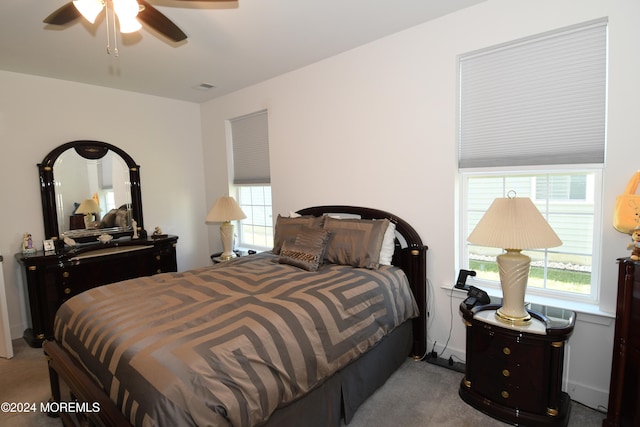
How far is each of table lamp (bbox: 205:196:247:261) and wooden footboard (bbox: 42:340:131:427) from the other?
1959mm

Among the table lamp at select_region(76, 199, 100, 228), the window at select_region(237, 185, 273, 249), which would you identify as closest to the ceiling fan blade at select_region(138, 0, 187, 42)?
the window at select_region(237, 185, 273, 249)

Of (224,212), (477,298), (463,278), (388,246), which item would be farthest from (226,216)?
(477,298)

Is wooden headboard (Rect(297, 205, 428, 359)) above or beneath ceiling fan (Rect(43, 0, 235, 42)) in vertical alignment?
beneath

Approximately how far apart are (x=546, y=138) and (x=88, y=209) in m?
4.57

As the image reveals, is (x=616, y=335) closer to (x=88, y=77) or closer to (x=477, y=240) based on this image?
(x=477, y=240)

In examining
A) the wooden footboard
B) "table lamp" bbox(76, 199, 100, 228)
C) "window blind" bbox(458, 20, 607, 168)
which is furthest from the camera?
"table lamp" bbox(76, 199, 100, 228)

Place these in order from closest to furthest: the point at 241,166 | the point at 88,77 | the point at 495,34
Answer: the point at 495,34, the point at 88,77, the point at 241,166

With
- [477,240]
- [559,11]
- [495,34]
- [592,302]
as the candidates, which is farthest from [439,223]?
[559,11]

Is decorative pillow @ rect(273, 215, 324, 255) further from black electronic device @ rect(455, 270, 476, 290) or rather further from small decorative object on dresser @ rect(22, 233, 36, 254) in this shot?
small decorative object on dresser @ rect(22, 233, 36, 254)

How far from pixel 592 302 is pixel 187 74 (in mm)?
4128

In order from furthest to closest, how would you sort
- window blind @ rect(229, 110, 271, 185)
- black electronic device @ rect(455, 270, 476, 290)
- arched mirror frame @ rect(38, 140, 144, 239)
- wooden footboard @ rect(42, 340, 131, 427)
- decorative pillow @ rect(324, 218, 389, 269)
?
window blind @ rect(229, 110, 271, 185)
arched mirror frame @ rect(38, 140, 144, 239)
decorative pillow @ rect(324, 218, 389, 269)
black electronic device @ rect(455, 270, 476, 290)
wooden footboard @ rect(42, 340, 131, 427)

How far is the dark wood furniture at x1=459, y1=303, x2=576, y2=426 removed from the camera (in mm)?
1894

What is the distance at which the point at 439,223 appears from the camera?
107 inches

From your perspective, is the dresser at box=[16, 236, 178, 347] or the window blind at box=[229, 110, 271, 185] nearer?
the dresser at box=[16, 236, 178, 347]
